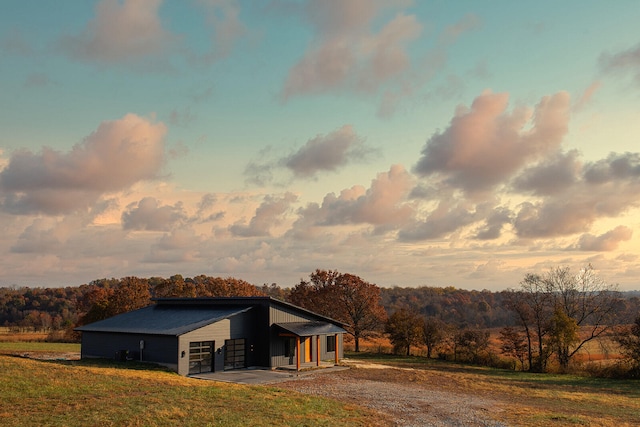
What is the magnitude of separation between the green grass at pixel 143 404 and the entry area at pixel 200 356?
6.69 meters

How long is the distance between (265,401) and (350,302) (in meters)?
39.8

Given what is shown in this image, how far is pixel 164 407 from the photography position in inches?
731

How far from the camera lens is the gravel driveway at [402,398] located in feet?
66.6

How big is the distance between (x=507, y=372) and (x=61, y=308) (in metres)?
97.3

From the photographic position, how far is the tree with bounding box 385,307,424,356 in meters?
55.3

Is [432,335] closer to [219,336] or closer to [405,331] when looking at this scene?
[405,331]

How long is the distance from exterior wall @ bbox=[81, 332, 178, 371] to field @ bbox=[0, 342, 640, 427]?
112cm

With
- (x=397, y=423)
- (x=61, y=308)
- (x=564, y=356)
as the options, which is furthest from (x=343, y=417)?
(x=61, y=308)

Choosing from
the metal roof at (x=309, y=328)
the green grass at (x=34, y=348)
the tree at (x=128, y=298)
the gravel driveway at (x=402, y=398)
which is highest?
the tree at (x=128, y=298)

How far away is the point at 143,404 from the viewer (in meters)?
19.0

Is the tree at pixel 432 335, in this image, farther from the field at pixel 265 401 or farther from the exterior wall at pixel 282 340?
the field at pixel 265 401

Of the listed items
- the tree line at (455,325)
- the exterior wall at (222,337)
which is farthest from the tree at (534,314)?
the exterior wall at (222,337)

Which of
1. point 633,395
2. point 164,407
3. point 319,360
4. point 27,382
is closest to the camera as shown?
point 164,407

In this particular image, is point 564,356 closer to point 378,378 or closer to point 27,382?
point 378,378
